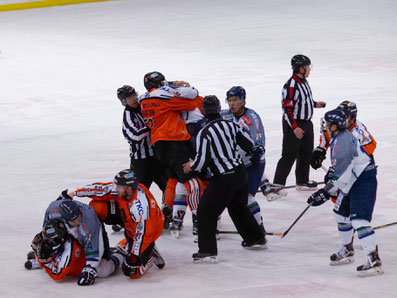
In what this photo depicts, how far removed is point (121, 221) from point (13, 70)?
9.23 meters

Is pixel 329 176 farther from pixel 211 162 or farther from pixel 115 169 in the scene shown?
pixel 115 169

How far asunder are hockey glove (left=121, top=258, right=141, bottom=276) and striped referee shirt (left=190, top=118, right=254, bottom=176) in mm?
862

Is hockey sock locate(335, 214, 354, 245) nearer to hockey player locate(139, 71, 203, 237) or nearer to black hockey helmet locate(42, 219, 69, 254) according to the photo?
hockey player locate(139, 71, 203, 237)

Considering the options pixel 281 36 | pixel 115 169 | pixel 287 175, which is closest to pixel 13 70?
pixel 281 36

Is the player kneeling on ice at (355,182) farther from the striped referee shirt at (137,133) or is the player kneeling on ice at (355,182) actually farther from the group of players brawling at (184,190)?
the striped referee shirt at (137,133)

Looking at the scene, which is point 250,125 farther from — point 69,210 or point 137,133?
point 69,210

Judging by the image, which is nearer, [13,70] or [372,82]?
[372,82]

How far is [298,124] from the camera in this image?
25.0ft

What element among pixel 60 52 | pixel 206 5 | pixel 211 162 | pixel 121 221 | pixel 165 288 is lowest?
pixel 165 288

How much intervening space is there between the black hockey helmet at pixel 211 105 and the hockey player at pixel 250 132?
0.63 metres

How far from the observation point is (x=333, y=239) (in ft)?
20.4

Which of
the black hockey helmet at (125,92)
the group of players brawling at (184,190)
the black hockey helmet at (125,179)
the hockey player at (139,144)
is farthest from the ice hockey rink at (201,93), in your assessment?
the black hockey helmet at (125,92)

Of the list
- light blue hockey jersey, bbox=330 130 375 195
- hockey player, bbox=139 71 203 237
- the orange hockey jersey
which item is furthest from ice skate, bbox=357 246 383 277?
the orange hockey jersey

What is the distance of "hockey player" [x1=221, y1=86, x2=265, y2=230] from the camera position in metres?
6.30
